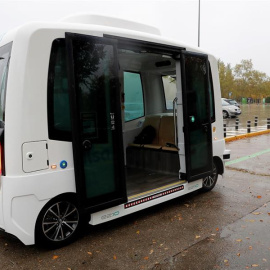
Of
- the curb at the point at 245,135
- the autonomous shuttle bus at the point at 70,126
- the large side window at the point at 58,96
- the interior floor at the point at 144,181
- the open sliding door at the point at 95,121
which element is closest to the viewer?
the autonomous shuttle bus at the point at 70,126

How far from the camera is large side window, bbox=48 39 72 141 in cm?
357

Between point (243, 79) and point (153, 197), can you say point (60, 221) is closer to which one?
point (153, 197)

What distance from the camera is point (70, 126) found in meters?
3.71

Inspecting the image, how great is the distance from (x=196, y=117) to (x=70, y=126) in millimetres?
2413

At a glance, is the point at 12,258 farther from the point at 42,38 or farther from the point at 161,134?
the point at 161,134

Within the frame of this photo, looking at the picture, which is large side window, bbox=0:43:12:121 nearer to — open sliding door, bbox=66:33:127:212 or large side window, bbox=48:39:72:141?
large side window, bbox=48:39:72:141

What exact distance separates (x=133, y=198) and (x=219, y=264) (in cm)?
151

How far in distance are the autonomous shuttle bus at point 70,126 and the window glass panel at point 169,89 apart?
2.36 meters

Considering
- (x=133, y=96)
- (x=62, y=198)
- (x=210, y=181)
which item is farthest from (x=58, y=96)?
(x=133, y=96)

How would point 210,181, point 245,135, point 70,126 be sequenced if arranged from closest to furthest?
point 70,126
point 210,181
point 245,135

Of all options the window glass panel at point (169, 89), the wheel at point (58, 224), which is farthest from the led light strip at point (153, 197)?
the window glass panel at point (169, 89)

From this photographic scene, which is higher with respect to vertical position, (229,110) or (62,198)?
(229,110)

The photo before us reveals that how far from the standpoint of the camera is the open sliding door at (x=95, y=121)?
368 centimetres

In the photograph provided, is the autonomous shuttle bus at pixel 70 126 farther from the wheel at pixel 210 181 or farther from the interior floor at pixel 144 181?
the wheel at pixel 210 181
